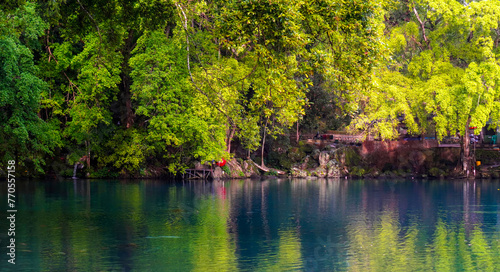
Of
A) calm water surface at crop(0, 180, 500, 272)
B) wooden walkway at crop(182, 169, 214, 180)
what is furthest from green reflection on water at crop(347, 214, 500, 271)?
wooden walkway at crop(182, 169, 214, 180)

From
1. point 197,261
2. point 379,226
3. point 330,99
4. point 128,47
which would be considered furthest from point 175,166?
point 197,261

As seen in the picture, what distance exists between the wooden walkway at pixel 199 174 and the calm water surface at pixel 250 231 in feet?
41.4

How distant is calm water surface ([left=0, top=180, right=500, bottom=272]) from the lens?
55.2 ft

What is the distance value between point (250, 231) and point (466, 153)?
3632 centimetres

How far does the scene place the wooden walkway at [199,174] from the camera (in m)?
51.4

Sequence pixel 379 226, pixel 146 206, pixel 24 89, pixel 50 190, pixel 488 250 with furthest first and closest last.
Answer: pixel 24 89
pixel 50 190
pixel 146 206
pixel 379 226
pixel 488 250

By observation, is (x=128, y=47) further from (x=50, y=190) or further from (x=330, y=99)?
(x=330, y=99)

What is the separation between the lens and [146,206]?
29.9m

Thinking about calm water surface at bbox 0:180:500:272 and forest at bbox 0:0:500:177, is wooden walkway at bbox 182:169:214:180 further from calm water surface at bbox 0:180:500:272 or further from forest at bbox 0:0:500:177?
calm water surface at bbox 0:180:500:272

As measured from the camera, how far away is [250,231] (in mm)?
22422

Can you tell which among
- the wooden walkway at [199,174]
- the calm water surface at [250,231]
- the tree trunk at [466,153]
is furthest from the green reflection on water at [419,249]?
the tree trunk at [466,153]

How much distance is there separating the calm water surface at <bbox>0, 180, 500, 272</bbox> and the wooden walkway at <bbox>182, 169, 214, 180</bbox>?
1261 cm

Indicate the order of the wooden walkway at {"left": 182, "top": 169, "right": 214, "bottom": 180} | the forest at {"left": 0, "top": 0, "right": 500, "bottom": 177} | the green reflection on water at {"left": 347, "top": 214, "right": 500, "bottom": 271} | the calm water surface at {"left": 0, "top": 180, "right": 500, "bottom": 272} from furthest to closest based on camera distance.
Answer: the wooden walkway at {"left": 182, "top": 169, "right": 214, "bottom": 180}, the forest at {"left": 0, "top": 0, "right": 500, "bottom": 177}, the calm water surface at {"left": 0, "top": 180, "right": 500, "bottom": 272}, the green reflection on water at {"left": 347, "top": 214, "right": 500, "bottom": 271}

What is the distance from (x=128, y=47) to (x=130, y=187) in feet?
47.0
